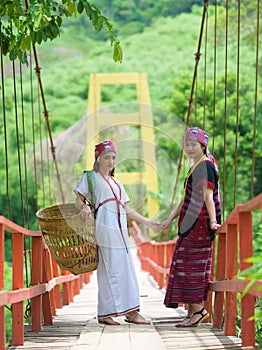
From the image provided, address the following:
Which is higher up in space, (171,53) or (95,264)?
(171,53)

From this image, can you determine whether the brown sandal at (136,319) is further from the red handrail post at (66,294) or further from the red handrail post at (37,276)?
the red handrail post at (66,294)

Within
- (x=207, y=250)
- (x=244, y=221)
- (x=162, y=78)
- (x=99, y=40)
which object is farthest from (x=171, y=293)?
(x=99, y=40)

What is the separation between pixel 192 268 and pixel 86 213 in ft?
1.96

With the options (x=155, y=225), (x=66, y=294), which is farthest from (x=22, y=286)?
(x=66, y=294)

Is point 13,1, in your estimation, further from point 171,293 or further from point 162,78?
point 162,78

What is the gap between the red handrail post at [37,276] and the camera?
4734mm

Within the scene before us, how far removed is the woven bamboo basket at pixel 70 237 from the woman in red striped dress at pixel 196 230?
1.45 ft

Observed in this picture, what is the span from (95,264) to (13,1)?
143cm

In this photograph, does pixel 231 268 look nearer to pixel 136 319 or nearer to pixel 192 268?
pixel 192 268

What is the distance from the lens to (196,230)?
4719 millimetres

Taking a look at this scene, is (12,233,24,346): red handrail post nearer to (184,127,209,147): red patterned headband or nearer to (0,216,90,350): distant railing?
(0,216,90,350): distant railing

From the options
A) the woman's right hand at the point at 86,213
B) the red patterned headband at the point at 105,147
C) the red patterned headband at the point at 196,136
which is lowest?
the woman's right hand at the point at 86,213

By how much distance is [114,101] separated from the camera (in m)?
Answer: 42.2

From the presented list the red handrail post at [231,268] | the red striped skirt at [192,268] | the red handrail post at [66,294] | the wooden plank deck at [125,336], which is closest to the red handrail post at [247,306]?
the wooden plank deck at [125,336]
